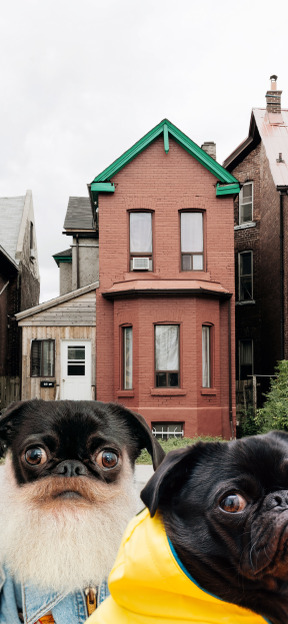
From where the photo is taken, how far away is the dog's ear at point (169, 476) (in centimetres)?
215

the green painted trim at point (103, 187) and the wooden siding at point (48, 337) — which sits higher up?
the green painted trim at point (103, 187)

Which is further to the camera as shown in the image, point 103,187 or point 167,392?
point 103,187

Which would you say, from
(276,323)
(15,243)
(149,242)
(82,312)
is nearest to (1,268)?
(15,243)

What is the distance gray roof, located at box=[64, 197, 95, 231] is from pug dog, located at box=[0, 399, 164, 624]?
20040mm

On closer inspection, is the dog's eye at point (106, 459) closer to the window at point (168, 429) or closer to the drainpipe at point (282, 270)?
the window at point (168, 429)

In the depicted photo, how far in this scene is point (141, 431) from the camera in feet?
10.1

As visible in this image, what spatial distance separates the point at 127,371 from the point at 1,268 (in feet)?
21.7

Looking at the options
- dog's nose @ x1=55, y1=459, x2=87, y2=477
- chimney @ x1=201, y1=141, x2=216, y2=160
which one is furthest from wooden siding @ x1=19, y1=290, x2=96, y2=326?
dog's nose @ x1=55, y1=459, x2=87, y2=477

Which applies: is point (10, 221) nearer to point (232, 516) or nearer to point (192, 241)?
point (192, 241)

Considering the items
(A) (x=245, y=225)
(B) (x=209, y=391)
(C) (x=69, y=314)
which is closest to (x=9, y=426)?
(B) (x=209, y=391)

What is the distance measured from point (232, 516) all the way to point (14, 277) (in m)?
22.0

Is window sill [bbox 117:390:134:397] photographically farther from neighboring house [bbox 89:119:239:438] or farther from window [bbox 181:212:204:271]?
window [bbox 181:212:204:271]

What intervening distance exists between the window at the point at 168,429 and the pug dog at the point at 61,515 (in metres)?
15.0

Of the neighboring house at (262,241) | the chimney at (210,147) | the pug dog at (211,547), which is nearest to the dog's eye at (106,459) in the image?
the pug dog at (211,547)
